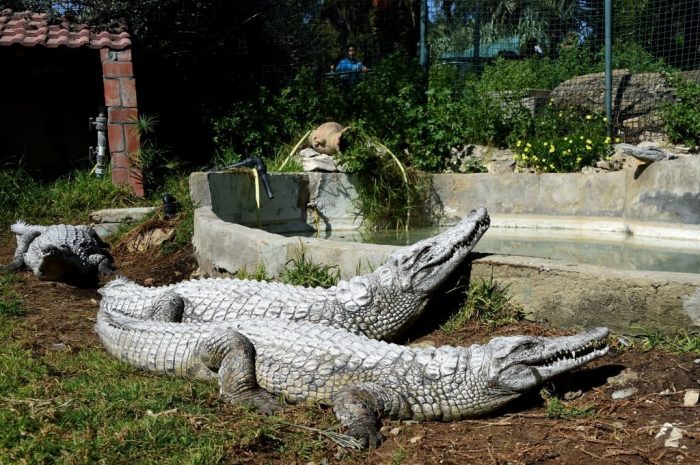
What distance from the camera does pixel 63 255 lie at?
6406mm

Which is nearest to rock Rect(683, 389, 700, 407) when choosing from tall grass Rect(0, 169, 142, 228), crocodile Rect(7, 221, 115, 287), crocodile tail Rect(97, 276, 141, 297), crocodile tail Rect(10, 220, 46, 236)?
crocodile tail Rect(97, 276, 141, 297)

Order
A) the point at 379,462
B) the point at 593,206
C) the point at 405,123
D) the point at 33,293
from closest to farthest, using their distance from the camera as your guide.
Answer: the point at 379,462 < the point at 33,293 < the point at 593,206 < the point at 405,123

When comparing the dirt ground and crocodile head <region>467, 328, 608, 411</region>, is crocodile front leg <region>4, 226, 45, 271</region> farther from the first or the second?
crocodile head <region>467, 328, 608, 411</region>

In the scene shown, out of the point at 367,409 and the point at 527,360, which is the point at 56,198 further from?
the point at 527,360

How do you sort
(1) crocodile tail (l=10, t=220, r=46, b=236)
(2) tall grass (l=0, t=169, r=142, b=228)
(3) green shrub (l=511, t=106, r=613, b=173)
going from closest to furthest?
(1) crocodile tail (l=10, t=220, r=46, b=236)
(2) tall grass (l=0, t=169, r=142, b=228)
(3) green shrub (l=511, t=106, r=613, b=173)

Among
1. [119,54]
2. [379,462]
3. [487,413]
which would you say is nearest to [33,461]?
[379,462]

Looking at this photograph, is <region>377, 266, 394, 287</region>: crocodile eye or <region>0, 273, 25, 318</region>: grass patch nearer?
<region>377, 266, 394, 287</region>: crocodile eye

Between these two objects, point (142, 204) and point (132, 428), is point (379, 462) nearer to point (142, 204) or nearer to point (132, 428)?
point (132, 428)

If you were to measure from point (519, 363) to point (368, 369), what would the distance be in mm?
729

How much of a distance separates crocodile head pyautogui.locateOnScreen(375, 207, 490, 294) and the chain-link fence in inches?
271

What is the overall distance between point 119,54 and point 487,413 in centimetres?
778

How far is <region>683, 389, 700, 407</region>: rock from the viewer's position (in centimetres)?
331

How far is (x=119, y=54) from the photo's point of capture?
30.9ft

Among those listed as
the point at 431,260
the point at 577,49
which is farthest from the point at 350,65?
the point at 431,260
